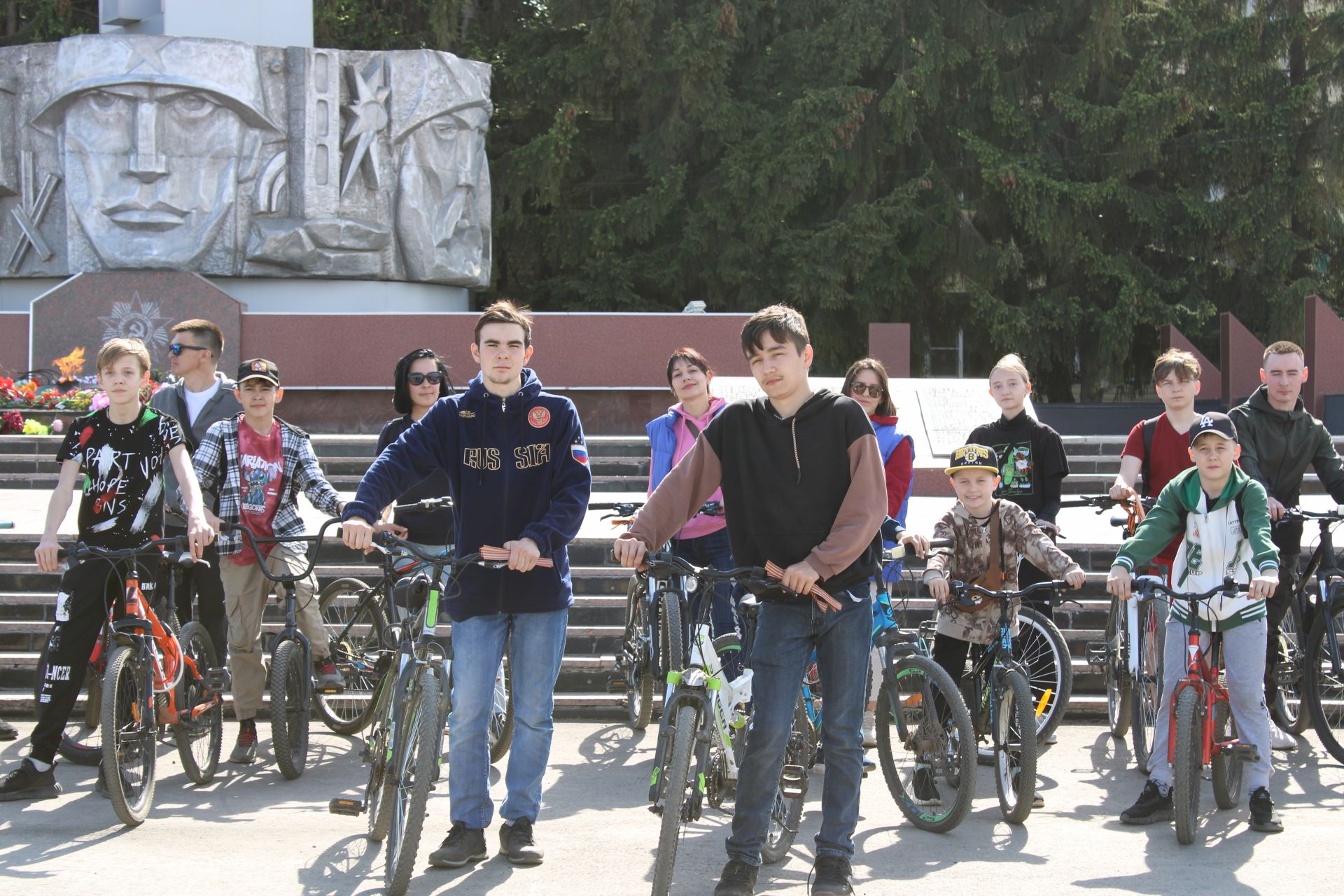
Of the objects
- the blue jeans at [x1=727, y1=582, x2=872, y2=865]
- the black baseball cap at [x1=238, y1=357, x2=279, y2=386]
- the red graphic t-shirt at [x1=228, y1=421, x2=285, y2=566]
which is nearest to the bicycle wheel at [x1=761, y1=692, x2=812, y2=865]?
the blue jeans at [x1=727, y1=582, x2=872, y2=865]

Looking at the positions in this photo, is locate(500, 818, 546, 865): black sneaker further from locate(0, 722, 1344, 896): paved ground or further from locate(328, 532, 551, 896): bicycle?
locate(328, 532, 551, 896): bicycle

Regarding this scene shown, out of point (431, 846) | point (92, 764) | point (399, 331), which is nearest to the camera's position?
point (431, 846)

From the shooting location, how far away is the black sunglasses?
633 cm

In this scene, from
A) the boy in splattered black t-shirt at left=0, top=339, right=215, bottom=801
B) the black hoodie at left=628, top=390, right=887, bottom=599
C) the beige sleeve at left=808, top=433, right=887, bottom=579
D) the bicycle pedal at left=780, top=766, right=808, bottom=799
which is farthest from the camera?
the boy in splattered black t-shirt at left=0, top=339, right=215, bottom=801

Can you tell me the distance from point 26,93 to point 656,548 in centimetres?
1654

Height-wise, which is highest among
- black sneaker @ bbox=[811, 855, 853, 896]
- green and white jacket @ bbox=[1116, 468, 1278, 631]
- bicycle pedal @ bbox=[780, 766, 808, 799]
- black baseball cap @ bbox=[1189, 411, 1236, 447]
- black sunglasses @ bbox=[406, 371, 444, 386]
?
black sunglasses @ bbox=[406, 371, 444, 386]

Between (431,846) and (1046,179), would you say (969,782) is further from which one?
(1046,179)

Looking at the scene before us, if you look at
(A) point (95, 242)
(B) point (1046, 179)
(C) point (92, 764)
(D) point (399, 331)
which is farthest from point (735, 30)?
(C) point (92, 764)

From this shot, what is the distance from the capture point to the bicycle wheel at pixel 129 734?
4.97 meters

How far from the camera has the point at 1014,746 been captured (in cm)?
523

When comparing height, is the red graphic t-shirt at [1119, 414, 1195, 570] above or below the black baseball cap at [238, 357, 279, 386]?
below

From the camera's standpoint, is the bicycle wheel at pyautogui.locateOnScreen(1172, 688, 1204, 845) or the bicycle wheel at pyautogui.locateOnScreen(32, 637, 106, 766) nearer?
the bicycle wheel at pyautogui.locateOnScreen(1172, 688, 1204, 845)

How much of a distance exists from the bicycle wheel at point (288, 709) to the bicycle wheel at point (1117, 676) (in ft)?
11.7

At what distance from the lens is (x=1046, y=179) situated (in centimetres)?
2052
